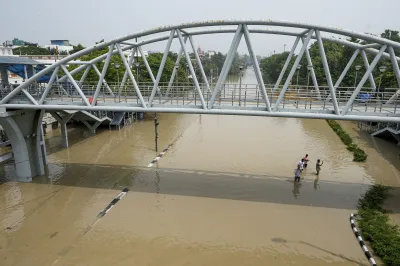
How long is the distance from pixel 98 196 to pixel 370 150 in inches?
793

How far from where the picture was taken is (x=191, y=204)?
1359 centimetres

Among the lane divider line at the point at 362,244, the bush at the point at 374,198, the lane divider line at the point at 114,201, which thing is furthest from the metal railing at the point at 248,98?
the lane divider line at the point at 362,244

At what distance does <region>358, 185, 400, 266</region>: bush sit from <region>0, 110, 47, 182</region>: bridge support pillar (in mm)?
16757

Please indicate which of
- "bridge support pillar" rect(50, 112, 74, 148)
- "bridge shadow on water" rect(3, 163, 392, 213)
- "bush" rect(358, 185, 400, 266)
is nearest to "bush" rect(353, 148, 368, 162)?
"bridge shadow on water" rect(3, 163, 392, 213)

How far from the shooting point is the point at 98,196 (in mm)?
14469

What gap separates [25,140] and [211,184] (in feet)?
34.8

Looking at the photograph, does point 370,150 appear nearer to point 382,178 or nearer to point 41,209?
point 382,178

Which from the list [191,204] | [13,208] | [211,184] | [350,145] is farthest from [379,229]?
[13,208]

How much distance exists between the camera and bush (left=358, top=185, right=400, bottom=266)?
965cm

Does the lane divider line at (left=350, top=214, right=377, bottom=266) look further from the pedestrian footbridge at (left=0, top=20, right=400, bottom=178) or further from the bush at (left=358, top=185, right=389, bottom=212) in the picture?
the pedestrian footbridge at (left=0, top=20, right=400, bottom=178)

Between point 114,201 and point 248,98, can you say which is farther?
point 248,98

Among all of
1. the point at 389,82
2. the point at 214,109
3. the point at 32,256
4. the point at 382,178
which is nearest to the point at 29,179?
the point at 32,256

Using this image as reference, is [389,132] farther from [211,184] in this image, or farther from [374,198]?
[211,184]

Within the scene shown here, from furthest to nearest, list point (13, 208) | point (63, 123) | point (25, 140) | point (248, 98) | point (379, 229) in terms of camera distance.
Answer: point (63, 123), point (25, 140), point (248, 98), point (13, 208), point (379, 229)
